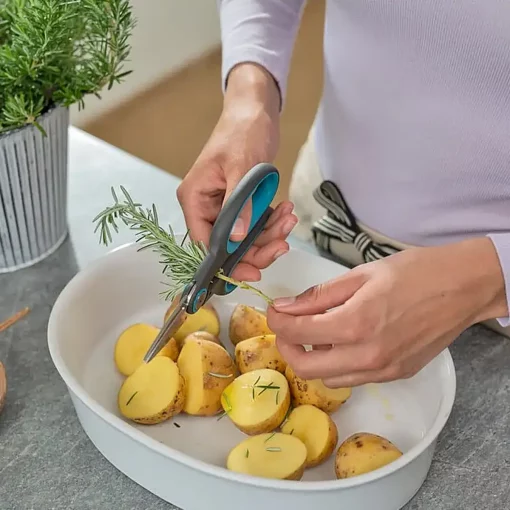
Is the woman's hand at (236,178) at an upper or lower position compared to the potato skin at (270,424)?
upper

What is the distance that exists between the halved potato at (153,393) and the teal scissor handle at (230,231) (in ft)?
0.25

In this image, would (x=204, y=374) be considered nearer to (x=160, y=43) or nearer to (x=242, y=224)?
(x=242, y=224)

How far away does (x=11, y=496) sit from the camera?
0.63 meters

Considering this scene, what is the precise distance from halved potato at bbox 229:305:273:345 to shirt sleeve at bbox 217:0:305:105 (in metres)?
0.26

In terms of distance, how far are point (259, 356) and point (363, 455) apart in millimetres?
140

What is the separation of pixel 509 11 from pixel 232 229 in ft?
1.01

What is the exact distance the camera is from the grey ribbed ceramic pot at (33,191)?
76 centimetres

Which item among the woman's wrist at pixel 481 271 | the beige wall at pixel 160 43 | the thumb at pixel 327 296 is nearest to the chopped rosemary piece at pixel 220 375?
the thumb at pixel 327 296

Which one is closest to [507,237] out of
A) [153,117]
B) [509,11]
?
[509,11]

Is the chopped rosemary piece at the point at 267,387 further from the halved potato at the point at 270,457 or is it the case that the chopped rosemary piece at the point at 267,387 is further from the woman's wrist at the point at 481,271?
the woman's wrist at the point at 481,271

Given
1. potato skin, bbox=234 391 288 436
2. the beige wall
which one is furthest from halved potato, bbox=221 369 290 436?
the beige wall

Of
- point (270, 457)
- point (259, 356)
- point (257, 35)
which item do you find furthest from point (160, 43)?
point (270, 457)

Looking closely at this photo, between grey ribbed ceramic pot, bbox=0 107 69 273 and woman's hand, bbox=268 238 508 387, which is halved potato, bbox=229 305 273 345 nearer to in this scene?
woman's hand, bbox=268 238 508 387

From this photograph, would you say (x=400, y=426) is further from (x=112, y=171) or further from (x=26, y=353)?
(x=112, y=171)
